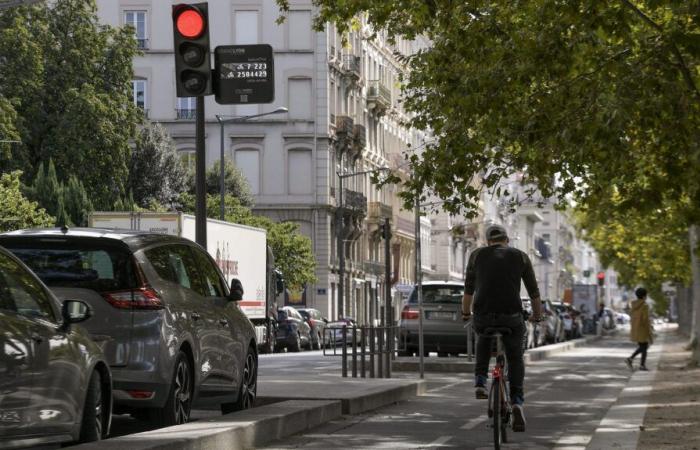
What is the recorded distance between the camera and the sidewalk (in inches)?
585

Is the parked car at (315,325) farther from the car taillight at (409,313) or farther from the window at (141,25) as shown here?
the window at (141,25)

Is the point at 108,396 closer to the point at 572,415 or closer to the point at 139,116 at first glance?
the point at 572,415

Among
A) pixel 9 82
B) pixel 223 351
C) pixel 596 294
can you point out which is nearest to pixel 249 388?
pixel 223 351

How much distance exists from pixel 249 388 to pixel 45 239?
11.3 feet

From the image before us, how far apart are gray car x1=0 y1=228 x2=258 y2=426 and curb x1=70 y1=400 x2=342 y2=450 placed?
1.62ft

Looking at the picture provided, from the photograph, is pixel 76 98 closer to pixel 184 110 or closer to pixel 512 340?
pixel 184 110

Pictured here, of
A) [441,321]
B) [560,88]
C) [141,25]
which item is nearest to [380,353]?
[560,88]

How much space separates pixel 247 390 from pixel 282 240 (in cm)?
5881

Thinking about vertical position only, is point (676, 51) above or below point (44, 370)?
above

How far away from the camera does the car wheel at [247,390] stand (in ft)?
51.9

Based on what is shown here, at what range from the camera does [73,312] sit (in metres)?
10.7

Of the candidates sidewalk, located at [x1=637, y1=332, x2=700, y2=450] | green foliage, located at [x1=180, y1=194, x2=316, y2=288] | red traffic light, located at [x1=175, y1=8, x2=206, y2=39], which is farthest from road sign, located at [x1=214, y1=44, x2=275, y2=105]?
green foliage, located at [x1=180, y1=194, x2=316, y2=288]

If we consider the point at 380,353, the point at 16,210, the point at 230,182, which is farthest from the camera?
the point at 230,182

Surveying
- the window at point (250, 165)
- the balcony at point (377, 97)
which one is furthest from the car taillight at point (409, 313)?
the balcony at point (377, 97)
